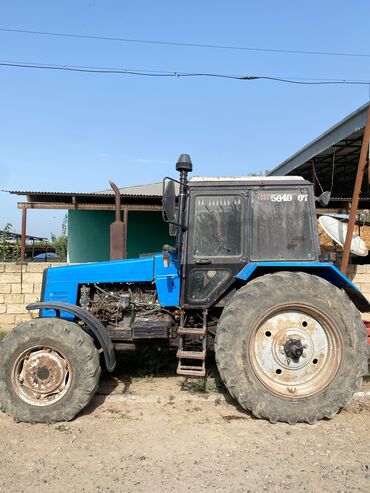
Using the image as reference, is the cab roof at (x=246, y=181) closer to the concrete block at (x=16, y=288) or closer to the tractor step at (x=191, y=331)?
the tractor step at (x=191, y=331)

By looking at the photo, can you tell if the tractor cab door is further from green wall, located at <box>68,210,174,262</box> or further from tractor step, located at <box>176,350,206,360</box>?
green wall, located at <box>68,210,174,262</box>

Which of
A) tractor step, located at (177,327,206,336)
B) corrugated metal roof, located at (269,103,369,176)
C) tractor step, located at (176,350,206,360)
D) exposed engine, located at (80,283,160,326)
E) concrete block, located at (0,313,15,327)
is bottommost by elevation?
concrete block, located at (0,313,15,327)

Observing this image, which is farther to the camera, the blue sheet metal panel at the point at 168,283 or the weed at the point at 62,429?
the blue sheet metal panel at the point at 168,283

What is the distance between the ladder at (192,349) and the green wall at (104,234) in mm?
8489

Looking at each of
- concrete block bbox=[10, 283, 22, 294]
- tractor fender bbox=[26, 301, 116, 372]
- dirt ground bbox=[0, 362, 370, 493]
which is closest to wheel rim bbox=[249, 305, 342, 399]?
dirt ground bbox=[0, 362, 370, 493]

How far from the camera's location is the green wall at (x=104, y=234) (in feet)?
42.2

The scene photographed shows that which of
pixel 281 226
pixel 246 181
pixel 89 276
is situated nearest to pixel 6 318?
Answer: pixel 89 276

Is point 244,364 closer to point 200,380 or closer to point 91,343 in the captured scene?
point 200,380

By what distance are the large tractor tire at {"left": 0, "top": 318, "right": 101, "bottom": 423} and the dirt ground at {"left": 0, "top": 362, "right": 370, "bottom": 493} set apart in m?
0.16

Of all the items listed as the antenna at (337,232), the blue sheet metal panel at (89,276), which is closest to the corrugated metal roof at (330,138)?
the antenna at (337,232)

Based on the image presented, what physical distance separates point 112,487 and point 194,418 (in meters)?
1.29

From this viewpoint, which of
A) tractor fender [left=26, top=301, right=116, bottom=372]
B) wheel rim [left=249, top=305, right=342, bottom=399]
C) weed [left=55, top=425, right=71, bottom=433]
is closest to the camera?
weed [left=55, top=425, right=71, bottom=433]

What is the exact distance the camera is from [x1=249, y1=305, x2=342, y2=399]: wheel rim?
4.04 metres

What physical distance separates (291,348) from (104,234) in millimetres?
9575
